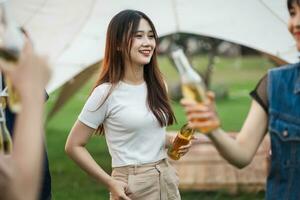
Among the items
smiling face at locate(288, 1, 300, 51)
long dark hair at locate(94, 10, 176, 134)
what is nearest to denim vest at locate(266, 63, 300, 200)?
smiling face at locate(288, 1, 300, 51)

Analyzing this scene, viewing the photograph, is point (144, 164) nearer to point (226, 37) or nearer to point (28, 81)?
point (28, 81)

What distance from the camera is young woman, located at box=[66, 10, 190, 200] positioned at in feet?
12.4

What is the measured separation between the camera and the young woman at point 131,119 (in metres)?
3.77

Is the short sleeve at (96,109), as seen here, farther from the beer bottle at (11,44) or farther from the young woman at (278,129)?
the beer bottle at (11,44)

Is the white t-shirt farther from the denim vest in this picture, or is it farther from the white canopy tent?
the white canopy tent

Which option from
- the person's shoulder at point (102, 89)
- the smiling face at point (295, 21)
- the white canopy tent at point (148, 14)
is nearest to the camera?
the smiling face at point (295, 21)

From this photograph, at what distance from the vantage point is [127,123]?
12.3 ft

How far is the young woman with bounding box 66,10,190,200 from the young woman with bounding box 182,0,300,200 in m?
1.31

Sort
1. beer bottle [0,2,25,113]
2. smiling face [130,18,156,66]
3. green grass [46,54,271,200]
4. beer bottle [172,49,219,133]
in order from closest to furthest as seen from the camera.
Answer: beer bottle [0,2,25,113], beer bottle [172,49,219,133], smiling face [130,18,156,66], green grass [46,54,271,200]

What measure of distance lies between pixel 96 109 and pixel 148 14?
168 inches

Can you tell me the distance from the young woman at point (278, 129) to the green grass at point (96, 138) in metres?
2.53

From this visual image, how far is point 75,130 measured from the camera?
3.91 m

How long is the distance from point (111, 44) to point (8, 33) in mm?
2085

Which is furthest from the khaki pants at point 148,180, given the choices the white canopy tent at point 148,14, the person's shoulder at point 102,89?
the white canopy tent at point 148,14
